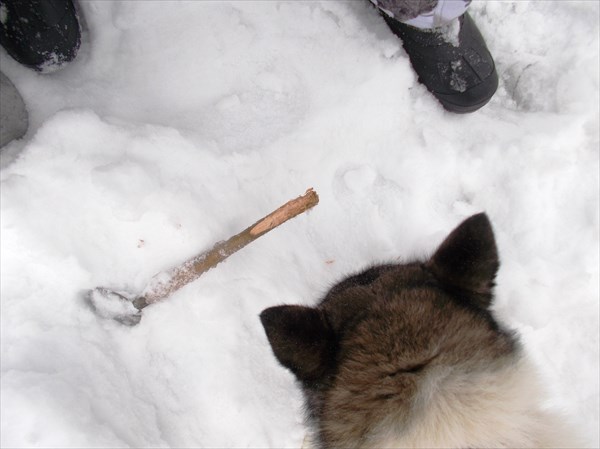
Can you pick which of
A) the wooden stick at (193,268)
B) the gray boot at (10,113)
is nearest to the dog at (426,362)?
the wooden stick at (193,268)

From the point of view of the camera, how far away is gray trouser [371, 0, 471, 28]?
2178mm

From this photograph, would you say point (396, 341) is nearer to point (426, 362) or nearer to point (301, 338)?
point (426, 362)

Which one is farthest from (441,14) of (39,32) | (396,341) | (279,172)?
(39,32)

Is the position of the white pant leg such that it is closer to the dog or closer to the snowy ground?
the snowy ground

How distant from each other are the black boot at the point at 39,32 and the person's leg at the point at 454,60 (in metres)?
1.57

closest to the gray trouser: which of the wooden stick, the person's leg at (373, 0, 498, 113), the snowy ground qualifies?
the person's leg at (373, 0, 498, 113)

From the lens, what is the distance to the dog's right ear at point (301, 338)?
1544 millimetres

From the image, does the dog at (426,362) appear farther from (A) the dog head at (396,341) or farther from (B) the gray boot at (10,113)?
(B) the gray boot at (10,113)

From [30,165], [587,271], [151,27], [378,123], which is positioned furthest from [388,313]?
[151,27]

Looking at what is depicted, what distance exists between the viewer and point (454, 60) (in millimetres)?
2574

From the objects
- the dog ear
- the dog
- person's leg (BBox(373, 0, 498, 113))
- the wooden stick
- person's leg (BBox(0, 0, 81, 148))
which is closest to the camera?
the dog

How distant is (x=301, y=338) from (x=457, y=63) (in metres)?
1.73

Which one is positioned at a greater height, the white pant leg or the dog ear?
the white pant leg

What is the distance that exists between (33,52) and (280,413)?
2084 mm
